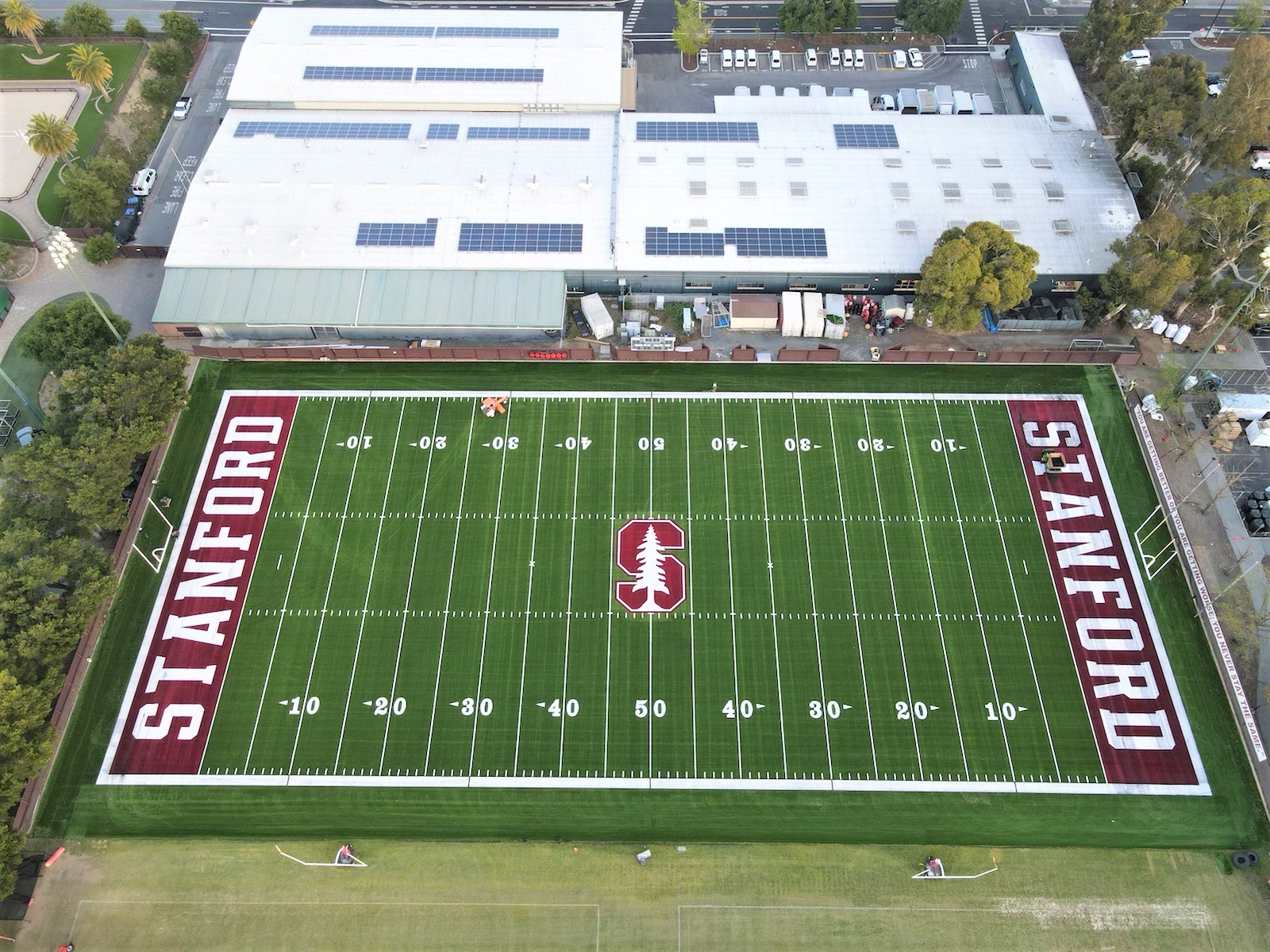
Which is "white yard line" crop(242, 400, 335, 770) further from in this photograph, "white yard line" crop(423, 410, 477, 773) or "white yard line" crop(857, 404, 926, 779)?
"white yard line" crop(857, 404, 926, 779)

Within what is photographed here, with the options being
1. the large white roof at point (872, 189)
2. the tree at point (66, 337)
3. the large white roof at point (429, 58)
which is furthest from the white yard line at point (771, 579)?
the tree at point (66, 337)

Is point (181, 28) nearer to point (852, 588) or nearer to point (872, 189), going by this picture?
point (872, 189)

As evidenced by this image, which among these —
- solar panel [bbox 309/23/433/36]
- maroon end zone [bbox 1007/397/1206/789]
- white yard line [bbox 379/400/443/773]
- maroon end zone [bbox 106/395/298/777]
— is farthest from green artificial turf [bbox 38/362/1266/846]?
solar panel [bbox 309/23/433/36]

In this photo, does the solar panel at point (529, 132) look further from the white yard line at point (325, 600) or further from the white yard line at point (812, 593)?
the white yard line at point (812, 593)

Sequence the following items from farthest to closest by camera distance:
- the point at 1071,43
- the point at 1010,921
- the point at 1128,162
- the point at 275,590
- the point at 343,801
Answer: the point at 1071,43 → the point at 1128,162 → the point at 275,590 → the point at 343,801 → the point at 1010,921

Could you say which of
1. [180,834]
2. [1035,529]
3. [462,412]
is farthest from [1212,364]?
[180,834]

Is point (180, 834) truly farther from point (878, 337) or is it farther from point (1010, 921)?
point (878, 337)

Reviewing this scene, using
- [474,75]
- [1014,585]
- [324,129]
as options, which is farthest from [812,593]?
[324,129]
